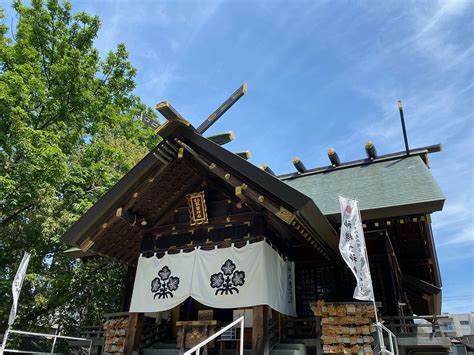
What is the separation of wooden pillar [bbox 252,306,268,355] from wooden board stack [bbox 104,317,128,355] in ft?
12.3

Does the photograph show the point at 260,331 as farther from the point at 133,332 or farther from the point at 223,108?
the point at 223,108

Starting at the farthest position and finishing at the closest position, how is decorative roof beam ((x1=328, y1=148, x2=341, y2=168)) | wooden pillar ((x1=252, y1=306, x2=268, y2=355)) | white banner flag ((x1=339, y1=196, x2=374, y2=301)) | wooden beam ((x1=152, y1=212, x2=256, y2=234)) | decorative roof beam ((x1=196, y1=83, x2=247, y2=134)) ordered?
decorative roof beam ((x1=328, y1=148, x2=341, y2=168))
decorative roof beam ((x1=196, y1=83, x2=247, y2=134))
wooden beam ((x1=152, y1=212, x2=256, y2=234))
wooden pillar ((x1=252, y1=306, x2=268, y2=355))
white banner flag ((x1=339, y1=196, x2=374, y2=301))

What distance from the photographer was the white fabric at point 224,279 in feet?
24.2

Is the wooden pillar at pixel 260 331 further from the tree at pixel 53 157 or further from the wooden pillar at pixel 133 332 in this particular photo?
the tree at pixel 53 157

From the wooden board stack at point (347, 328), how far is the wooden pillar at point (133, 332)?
418cm

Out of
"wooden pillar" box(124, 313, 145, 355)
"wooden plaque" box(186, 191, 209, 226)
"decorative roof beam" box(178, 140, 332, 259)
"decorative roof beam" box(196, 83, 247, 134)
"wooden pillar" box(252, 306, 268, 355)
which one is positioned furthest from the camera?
"decorative roof beam" box(196, 83, 247, 134)

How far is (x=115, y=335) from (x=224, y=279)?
357 centimetres

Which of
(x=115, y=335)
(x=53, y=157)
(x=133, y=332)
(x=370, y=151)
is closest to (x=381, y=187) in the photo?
(x=370, y=151)

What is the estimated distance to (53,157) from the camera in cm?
1266

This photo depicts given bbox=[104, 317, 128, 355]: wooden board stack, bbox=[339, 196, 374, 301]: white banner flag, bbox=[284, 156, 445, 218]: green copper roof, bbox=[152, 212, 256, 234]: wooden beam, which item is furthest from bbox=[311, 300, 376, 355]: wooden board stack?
bbox=[104, 317, 128, 355]: wooden board stack

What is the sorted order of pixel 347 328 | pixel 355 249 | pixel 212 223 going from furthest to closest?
pixel 212 223
pixel 347 328
pixel 355 249

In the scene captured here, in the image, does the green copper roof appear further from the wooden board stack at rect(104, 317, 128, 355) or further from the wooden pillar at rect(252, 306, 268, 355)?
the wooden board stack at rect(104, 317, 128, 355)

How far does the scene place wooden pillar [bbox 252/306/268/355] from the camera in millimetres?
6703

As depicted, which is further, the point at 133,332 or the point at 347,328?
the point at 133,332
